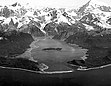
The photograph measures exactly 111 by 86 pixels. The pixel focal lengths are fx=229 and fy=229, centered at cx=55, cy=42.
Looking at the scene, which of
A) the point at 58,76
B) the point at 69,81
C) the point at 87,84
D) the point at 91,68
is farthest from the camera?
the point at 91,68

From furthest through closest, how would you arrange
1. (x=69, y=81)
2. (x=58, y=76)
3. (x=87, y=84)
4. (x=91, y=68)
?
(x=91, y=68), (x=58, y=76), (x=69, y=81), (x=87, y=84)

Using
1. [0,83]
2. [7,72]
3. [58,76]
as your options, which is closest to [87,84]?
[58,76]

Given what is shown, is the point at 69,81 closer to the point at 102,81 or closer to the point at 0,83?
the point at 102,81

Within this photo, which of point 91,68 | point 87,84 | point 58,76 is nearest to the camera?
point 87,84

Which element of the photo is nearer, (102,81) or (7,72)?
(102,81)

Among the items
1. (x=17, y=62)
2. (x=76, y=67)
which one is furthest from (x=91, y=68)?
(x=17, y=62)

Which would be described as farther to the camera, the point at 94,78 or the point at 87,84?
the point at 94,78

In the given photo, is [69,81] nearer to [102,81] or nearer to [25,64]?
[102,81]

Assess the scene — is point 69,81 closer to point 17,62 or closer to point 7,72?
point 7,72

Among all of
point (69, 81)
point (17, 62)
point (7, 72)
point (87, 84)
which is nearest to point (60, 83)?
point (69, 81)
